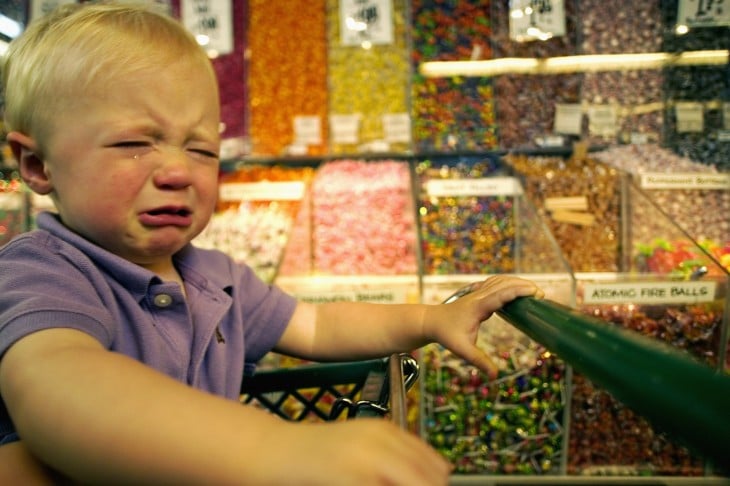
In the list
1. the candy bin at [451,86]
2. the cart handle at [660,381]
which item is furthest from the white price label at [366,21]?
the cart handle at [660,381]

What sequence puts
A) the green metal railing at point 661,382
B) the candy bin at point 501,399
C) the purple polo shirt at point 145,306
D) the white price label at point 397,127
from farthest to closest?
the white price label at point 397,127 → the candy bin at point 501,399 → the purple polo shirt at point 145,306 → the green metal railing at point 661,382

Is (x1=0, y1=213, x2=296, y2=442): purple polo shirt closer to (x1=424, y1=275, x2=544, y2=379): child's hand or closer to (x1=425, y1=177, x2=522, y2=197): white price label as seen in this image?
(x1=424, y1=275, x2=544, y2=379): child's hand

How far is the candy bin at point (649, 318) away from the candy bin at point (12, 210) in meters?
2.15

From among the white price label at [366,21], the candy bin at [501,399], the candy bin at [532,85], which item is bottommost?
the candy bin at [501,399]

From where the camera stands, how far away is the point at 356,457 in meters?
0.33

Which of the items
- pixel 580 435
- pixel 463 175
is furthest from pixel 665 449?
pixel 463 175

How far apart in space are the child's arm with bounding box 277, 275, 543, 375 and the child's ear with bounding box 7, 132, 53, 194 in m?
0.51

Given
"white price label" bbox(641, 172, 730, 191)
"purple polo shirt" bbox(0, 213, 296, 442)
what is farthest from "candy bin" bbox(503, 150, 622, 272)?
"purple polo shirt" bbox(0, 213, 296, 442)

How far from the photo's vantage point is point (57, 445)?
401 mm

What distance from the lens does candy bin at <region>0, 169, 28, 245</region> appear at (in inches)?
85.1

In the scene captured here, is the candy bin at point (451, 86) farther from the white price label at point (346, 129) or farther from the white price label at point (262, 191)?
the white price label at point (262, 191)

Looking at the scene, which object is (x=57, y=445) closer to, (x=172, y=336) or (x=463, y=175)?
(x=172, y=336)

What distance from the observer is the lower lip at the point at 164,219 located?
0.73m

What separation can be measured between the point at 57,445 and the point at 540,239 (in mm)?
1711
